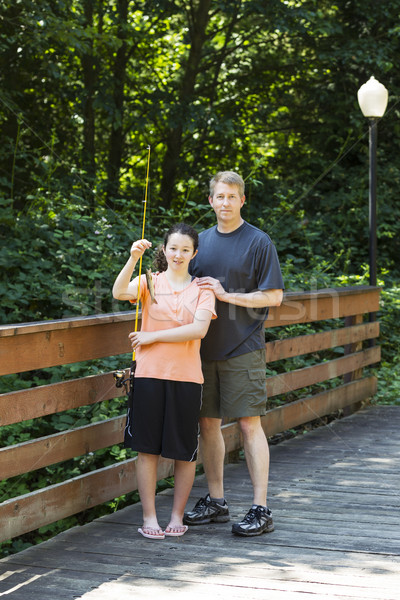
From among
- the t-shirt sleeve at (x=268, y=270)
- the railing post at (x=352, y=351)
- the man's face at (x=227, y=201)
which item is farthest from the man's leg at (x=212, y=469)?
the railing post at (x=352, y=351)

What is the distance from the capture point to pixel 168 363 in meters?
3.67

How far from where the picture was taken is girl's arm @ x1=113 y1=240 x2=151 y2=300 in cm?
351

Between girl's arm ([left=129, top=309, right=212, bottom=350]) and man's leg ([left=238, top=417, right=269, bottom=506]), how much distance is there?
0.59 meters

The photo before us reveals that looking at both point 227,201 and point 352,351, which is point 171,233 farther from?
point 352,351

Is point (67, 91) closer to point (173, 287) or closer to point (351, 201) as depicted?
point (351, 201)

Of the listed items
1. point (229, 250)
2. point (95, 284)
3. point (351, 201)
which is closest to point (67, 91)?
point (351, 201)

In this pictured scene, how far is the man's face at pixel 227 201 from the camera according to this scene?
12.7ft

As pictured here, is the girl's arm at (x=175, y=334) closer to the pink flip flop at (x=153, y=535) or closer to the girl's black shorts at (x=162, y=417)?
the girl's black shorts at (x=162, y=417)

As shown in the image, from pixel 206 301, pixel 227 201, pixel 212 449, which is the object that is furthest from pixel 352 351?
pixel 206 301

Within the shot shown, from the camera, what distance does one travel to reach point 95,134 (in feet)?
44.9

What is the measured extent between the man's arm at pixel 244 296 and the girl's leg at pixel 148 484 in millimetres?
801

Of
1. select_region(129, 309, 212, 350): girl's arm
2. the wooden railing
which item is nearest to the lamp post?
the wooden railing

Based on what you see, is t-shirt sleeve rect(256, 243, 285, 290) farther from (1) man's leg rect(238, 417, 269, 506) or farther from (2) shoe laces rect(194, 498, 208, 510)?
(2) shoe laces rect(194, 498, 208, 510)

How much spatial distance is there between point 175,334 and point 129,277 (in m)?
0.33
